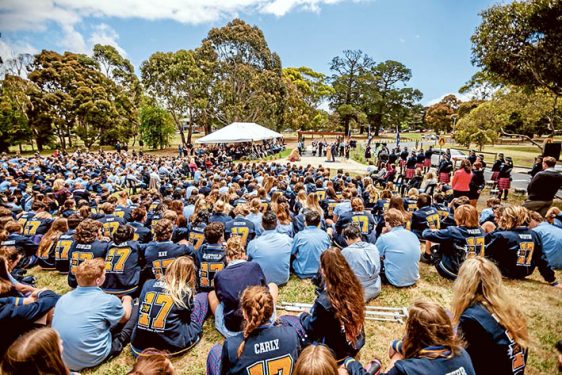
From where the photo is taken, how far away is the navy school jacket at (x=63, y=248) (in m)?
5.12

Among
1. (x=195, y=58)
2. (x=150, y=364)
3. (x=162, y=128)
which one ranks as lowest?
(x=150, y=364)

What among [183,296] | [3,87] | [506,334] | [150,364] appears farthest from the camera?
[3,87]

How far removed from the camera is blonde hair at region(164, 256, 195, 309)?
3.06 m

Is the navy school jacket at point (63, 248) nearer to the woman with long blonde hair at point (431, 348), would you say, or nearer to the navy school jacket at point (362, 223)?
the navy school jacket at point (362, 223)

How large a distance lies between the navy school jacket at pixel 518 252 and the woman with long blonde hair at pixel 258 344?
418 centimetres

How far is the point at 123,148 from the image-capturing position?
35250 mm

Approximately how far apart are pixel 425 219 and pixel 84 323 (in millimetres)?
6033

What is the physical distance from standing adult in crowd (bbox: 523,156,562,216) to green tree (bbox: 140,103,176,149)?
36.6 m

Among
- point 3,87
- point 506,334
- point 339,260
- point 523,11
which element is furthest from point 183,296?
point 3,87

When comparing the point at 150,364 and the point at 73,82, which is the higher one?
the point at 73,82

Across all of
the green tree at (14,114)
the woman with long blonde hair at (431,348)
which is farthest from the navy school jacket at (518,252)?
the green tree at (14,114)

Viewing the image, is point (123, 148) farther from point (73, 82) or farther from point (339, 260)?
point (339, 260)

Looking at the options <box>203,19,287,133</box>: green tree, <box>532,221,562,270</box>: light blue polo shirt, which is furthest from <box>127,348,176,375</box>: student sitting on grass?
<box>203,19,287,133</box>: green tree

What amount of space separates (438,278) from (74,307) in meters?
5.49
